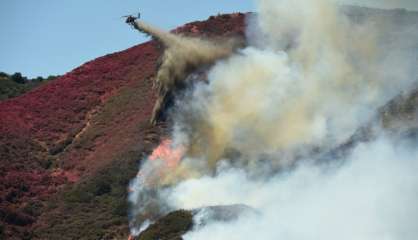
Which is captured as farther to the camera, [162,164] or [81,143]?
[81,143]

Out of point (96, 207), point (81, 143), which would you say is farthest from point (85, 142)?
point (96, 207)

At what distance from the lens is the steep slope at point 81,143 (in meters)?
50.0

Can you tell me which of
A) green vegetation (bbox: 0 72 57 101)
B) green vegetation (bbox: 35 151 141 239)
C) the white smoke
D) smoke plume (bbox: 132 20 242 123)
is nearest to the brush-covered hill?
green vegetation (bbox: 35 151 141 239)

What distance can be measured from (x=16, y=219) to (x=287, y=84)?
2081 centimetres

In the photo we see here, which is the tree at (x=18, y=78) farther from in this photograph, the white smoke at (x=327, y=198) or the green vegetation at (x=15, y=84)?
the white smoke at (x=327, y=198)

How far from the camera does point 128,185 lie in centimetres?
5350

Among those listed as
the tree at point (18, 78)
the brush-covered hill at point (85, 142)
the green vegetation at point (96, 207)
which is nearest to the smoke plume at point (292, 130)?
the green vegetation at point (96, 207)

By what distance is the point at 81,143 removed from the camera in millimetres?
61094

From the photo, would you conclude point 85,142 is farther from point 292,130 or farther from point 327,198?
point 327,198

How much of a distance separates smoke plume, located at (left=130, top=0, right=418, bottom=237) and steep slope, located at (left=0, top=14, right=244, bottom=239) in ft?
7.14

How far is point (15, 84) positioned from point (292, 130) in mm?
50326

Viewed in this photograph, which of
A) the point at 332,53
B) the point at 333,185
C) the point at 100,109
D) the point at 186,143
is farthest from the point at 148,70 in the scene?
the point at 333,185

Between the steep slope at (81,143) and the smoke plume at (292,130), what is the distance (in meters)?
2.18

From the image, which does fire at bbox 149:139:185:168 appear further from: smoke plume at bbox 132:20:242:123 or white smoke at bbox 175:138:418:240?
white smoke at bbox 175:138:418:240
